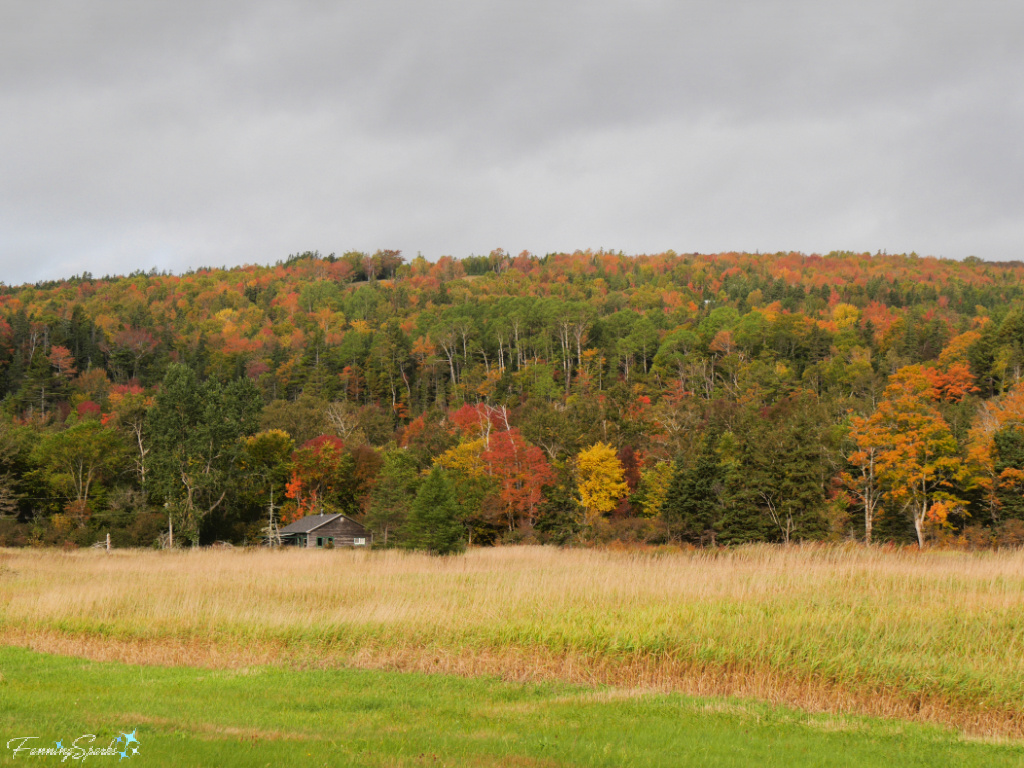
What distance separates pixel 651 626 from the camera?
1500 cm

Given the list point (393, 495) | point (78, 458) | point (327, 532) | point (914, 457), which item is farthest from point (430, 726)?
point (78, 458)

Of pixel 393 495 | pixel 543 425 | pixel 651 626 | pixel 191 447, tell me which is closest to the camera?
pixel 651 626

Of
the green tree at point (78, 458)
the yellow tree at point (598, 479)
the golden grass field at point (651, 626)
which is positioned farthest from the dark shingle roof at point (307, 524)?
the golden grass field at point (651, 626)

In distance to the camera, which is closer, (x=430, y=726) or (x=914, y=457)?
(x=430, y=726)

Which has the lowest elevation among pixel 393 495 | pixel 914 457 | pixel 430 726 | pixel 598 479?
pixel 393 495

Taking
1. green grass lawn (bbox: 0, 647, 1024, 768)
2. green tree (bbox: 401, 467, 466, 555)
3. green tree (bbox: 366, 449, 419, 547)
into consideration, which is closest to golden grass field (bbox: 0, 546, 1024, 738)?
green grass lawn (bbox: 0, 647, 1024, 768)

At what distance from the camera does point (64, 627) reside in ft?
59.8

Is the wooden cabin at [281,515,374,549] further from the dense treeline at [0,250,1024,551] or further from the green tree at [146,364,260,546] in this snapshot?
the green tree at [146,364,260,546]

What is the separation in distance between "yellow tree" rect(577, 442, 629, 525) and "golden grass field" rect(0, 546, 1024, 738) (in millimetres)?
31421

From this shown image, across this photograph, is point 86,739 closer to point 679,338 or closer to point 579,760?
point 579,760

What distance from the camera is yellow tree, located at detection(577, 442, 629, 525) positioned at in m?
56.3

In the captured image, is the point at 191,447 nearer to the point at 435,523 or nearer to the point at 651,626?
the point at 435,523

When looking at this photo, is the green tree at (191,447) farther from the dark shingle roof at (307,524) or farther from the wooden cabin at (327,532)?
the wooden cabin at (327,532)

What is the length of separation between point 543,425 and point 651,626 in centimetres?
5157
